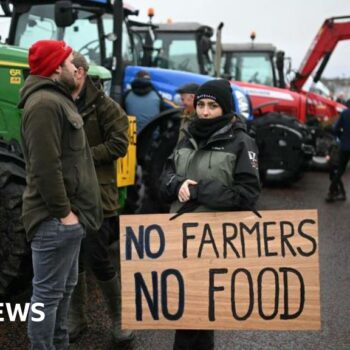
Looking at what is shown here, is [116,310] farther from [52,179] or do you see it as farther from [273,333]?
[52,179]

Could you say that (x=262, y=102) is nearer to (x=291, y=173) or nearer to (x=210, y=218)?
(x=291, y=173)

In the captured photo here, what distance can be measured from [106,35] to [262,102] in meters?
4.85

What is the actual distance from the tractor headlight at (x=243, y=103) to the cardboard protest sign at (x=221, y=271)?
511 centimetres

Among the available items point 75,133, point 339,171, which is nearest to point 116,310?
point 75,133

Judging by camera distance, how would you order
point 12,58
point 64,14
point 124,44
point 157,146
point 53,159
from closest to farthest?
point 53,159 → point 12,58 → point 64,14 → point 157,146 → point 124,44

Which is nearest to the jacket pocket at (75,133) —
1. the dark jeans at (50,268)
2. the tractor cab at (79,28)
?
the dark jeans at (50,268)

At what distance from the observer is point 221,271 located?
2.87 meters

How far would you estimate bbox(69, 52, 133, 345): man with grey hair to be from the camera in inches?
142

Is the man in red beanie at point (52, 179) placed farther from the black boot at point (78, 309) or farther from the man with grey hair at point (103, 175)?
the black boot at point (78, 309)

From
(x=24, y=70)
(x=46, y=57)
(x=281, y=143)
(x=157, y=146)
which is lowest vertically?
(x=281, y=143)

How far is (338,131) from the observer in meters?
8.91

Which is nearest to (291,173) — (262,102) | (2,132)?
(262,102)

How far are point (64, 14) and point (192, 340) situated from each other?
146 inches

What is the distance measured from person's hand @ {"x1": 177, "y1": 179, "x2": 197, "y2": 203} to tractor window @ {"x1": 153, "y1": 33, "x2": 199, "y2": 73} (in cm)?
685
